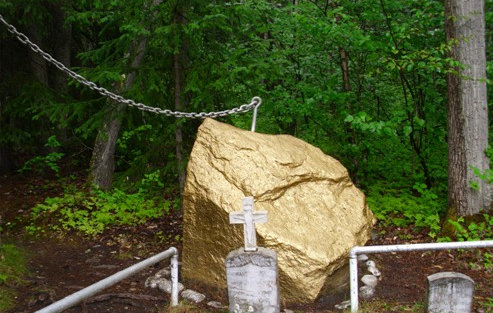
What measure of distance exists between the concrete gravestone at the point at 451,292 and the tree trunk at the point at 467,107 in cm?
252

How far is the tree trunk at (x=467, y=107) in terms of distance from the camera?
623 centimetres

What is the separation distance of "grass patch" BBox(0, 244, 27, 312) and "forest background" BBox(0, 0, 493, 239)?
4.86ft

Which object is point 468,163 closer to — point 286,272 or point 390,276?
point 390,276

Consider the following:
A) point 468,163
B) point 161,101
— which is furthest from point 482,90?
point 161,101

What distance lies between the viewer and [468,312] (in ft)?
14.2

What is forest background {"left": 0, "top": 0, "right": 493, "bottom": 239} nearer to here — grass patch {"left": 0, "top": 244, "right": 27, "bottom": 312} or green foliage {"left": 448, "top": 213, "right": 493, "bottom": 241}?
green foliage {"left": 448, "top": 213, "right": 493, "bottom": 241}

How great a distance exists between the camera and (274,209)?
5.02 metres

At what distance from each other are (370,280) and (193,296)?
7.27 feet

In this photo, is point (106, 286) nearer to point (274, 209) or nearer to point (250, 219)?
point (250, 219)

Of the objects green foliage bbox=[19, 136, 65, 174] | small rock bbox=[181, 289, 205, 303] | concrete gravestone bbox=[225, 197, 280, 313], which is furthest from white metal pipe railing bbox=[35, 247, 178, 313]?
green foliage bbox=[19, 136, 65, 174]

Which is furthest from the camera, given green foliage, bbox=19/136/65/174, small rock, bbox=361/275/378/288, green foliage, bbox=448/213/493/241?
green foliage, bbox=19/136/65/174

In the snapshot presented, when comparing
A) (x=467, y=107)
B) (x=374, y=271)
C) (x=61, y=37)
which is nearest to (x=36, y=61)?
(x=61, y=37)

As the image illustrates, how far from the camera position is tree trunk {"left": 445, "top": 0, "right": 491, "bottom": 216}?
623 centimetres

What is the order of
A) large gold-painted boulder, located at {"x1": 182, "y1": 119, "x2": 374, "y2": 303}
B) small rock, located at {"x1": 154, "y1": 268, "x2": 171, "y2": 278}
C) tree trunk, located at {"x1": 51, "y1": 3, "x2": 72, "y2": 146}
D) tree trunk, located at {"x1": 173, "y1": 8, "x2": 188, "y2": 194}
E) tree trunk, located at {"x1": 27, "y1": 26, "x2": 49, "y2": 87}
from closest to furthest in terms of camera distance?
1. large gold-painted boulder, located at {"x1": 182, "y1": 119, "x2": 374, "y2": 303}
2. small rock, located at {"x1": 154, "y1": 268, "x2": 171, "y2": 278}
3. tree trunk, located at {"x1": 173, "y1": 8, "x2": 188, "y2": 194}
4. tree trunk, located at {"x1": 27, "y1": 26, "x2": 49, "y2": 87}
5. tree trunk, located at {"x1": 51, "y1": 3, "x2": 72, "y2": 146}
